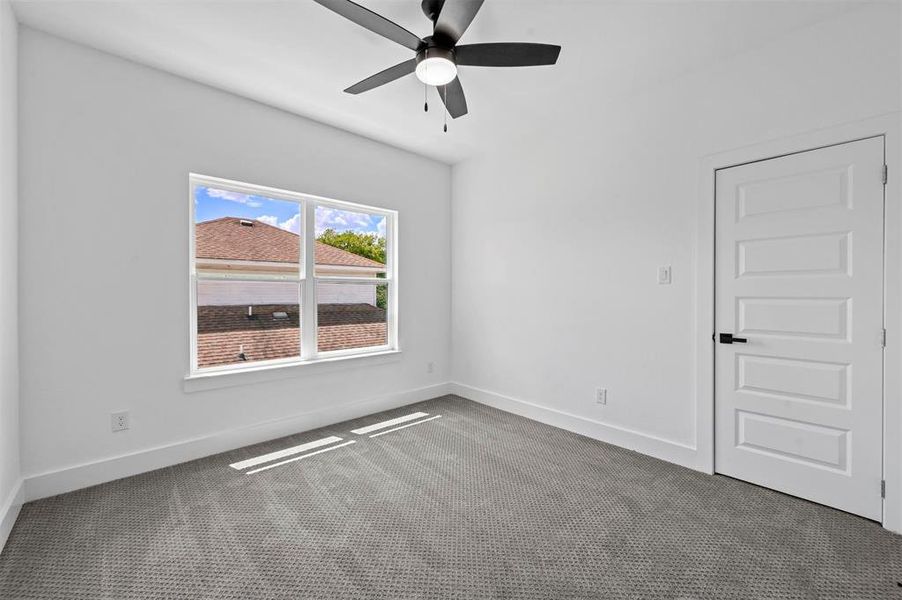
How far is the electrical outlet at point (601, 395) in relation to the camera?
330 centimetres

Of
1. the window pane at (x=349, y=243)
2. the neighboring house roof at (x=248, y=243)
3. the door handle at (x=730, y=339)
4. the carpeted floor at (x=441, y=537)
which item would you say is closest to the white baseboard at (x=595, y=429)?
the carpeted floor at (x=441, y=537)

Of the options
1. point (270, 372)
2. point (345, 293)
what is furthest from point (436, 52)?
point (270, 372)

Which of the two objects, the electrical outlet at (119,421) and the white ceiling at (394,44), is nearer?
the white ceiling at (394,44)

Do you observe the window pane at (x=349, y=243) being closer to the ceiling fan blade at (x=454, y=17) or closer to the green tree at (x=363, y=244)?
the green tree at (x=363, y=244)

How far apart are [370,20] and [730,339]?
9.28 ft

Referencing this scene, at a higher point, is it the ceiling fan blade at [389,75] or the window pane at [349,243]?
the ceiling fan blade at [389,75]

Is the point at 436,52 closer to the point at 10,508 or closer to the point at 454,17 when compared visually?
the point at 454,17

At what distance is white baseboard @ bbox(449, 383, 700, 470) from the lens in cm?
287

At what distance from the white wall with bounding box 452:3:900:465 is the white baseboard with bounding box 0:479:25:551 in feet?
11.4

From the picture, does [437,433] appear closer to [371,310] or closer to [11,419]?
[371,310]

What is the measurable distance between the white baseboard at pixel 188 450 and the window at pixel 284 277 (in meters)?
0.50

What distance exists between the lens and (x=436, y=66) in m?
2.07

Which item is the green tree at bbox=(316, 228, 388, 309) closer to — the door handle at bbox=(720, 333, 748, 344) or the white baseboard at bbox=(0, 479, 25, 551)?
the white baseboard at bbox=(0, 479, 25, 551)

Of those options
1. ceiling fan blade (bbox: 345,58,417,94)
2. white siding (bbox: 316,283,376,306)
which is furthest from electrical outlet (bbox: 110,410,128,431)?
ceiling fan blade (bbox: 345,58,417,94)
